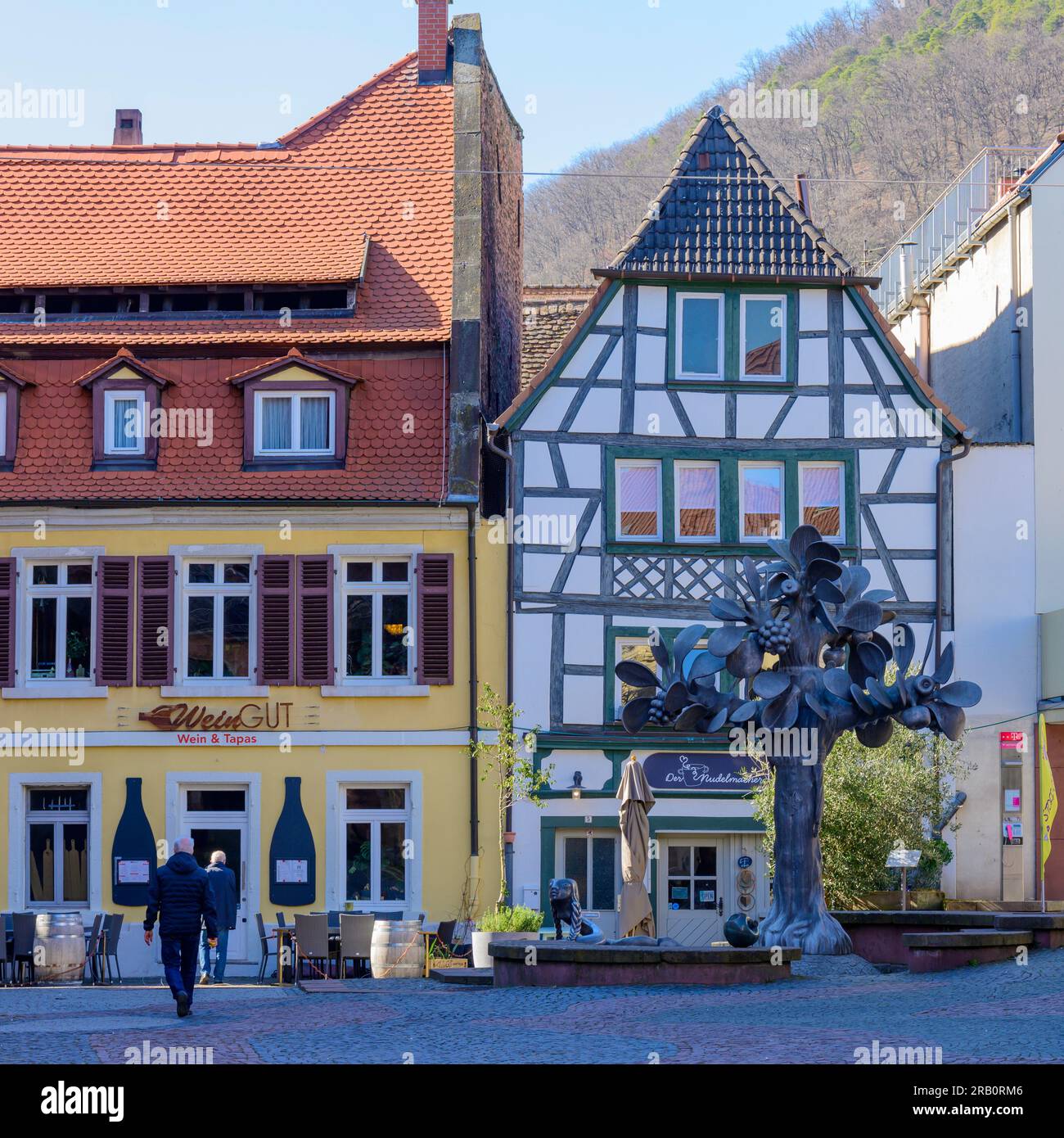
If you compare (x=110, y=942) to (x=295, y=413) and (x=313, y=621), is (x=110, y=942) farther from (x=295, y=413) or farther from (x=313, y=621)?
(x=295, y=413)

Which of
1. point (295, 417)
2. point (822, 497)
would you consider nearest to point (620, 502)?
point (822, 497)

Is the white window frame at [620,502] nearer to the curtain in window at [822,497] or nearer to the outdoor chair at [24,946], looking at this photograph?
the curtain in window at [822,497]

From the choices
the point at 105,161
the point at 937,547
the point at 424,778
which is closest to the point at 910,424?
the point at 937,547

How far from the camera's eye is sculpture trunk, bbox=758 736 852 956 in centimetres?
1925

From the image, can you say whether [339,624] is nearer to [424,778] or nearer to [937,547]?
[424,778]

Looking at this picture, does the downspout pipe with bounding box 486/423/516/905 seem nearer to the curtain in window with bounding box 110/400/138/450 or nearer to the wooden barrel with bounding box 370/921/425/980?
the curtain in window with bounding box 110/400/138/450

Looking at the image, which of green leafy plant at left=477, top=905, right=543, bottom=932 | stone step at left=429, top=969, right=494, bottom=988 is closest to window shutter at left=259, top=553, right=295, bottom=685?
green leafy plant at left=477, top=905, right=543, bottom=932

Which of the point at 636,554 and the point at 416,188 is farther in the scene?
the point at 416,188

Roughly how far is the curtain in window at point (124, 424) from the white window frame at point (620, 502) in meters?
6.76

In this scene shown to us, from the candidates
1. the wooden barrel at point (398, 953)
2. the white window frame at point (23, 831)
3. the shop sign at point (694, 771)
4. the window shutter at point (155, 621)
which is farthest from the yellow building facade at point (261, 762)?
the wooden barrel at point (398, 953)

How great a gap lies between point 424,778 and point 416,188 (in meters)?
9.40

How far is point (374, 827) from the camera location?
27547mm

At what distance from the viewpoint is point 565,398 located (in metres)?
28.2
